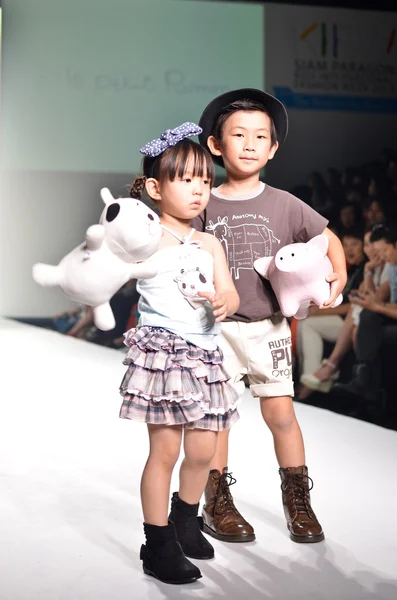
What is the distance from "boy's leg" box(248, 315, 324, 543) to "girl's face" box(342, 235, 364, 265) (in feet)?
6.13

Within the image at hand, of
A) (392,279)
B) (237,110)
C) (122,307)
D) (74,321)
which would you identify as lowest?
(74,321)

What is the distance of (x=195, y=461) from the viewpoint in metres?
1.92

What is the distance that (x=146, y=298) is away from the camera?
6.20 ft

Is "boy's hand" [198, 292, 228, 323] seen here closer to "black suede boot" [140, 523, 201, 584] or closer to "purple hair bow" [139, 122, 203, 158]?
"purple hair bow" [139, 122, 203, 158]

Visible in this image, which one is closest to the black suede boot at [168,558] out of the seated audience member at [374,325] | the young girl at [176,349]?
the young girl at [176,349]

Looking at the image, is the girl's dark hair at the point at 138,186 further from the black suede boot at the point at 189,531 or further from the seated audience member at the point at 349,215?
the seated audience member at the point at 349,215

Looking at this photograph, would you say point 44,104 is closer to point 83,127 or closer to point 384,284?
point 83,127

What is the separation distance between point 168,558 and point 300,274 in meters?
0.63

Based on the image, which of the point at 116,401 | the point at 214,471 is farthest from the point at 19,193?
the point at 214,471

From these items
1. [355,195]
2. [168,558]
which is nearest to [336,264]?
[168,558]

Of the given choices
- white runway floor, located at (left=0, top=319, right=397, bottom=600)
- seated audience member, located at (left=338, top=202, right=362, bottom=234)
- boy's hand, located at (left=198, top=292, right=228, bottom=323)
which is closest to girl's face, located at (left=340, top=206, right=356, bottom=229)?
seated audience member, located at (left=338, top=202, right=362, bottom=234)

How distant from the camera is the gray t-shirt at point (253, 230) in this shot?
2.17 meters

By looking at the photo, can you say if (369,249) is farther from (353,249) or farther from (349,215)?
(349,215)

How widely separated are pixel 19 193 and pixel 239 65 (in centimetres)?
187
